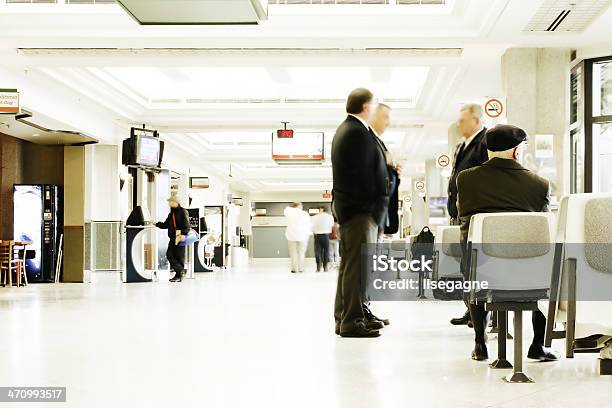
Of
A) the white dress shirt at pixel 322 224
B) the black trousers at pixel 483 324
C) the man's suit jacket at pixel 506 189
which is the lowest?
the black trousers at pixel 483 324

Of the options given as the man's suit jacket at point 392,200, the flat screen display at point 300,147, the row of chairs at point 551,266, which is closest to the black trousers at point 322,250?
the flat screen display at point 300,147

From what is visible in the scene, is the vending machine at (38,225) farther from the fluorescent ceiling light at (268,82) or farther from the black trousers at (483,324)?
the black trousers at (483,324)

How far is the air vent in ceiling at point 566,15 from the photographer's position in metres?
7.39

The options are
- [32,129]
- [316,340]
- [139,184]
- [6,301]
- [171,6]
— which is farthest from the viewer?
[139,184]

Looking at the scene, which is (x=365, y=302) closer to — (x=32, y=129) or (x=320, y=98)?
(x=320, y=98)

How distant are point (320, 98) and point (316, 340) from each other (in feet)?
29.9

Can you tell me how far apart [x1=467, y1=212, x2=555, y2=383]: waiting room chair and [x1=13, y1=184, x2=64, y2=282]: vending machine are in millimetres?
12569

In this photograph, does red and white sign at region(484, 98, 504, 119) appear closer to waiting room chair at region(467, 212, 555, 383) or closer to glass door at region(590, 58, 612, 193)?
glass door at region(590, 58, 612, 193)

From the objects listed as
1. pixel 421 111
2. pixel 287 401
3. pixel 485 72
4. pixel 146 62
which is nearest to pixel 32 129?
pixel 146 62

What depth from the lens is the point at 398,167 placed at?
209 inches

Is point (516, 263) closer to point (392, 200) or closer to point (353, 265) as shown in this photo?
point (353, 265)

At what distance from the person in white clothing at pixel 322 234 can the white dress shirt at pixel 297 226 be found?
0.22 m

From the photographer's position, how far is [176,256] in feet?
44.9

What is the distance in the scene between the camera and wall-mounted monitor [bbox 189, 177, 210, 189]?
2005 centimetres
